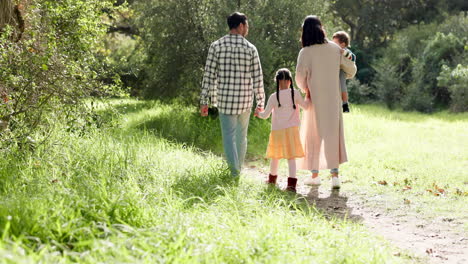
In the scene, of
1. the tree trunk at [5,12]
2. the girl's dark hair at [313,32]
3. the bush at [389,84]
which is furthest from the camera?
the bush at [389,84]

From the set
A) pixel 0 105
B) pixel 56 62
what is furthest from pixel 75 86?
pixel 0 105

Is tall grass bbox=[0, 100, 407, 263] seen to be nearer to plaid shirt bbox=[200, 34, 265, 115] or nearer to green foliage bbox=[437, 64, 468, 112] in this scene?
plaid shirt bbox=[200, 34, 265, 115]

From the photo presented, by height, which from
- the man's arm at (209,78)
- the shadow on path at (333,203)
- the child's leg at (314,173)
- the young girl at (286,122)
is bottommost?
the shadow on path at (333,203)

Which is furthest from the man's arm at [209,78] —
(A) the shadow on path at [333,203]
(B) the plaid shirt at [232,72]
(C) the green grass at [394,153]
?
(C) the green grass at [394,153]

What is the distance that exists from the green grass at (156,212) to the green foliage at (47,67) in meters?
0.50

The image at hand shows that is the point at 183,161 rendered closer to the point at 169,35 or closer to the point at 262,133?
the point at 262,133

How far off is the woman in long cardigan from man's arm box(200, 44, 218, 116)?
48.3 inches

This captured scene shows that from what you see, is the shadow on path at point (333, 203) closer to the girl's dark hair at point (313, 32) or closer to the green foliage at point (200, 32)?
the girl's dark hair at point (313, 32)

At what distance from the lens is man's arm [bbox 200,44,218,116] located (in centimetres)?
689

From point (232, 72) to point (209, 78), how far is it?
34 centimetres

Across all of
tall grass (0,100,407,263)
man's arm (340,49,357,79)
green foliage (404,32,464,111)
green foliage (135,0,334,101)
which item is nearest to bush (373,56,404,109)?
green foliage (404,32,464,111)

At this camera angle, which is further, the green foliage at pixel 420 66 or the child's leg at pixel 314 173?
the green foliage at pixel 420 66

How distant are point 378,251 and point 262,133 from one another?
24.9ft

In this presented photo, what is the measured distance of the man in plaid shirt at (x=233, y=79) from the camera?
6.84m
